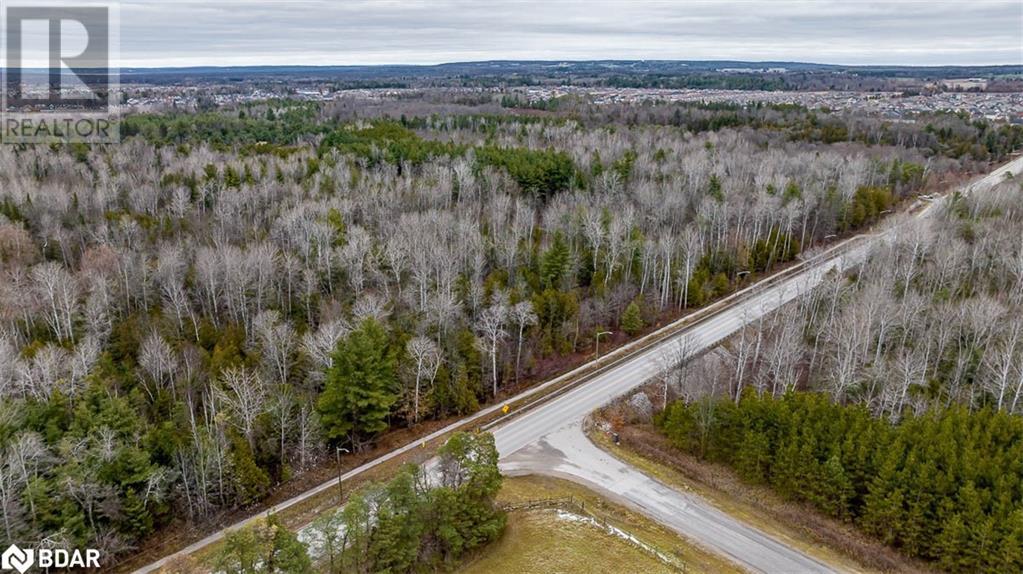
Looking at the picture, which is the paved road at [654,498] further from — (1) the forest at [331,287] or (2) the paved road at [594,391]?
(1) the forest at [331,287]

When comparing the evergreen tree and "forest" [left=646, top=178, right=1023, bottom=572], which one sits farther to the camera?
the evergreen tree

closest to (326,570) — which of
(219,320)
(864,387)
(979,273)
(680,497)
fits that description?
(680,497)

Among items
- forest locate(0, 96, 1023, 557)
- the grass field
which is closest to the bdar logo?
forest locate(0, 96, 1023, 557)

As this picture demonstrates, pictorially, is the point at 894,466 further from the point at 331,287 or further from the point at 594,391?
the point at 331,287

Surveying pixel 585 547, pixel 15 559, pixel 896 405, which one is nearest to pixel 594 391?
pixel 585 547

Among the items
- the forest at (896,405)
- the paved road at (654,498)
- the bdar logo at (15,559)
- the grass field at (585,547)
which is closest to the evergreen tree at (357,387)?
the paved road at (654,498)

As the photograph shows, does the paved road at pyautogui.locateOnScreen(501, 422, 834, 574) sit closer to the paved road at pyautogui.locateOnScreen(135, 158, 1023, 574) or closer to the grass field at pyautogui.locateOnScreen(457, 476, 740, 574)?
the paved road at pyautogui.locateOnScreen(135, 158, 1023, 574)
